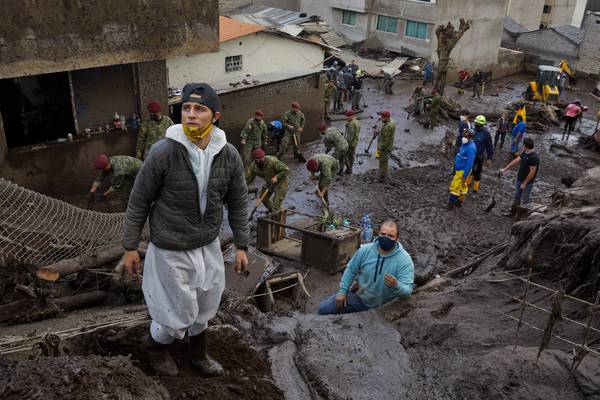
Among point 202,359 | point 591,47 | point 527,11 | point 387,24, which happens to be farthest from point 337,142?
point 527,11

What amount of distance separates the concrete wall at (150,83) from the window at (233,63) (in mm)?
6980

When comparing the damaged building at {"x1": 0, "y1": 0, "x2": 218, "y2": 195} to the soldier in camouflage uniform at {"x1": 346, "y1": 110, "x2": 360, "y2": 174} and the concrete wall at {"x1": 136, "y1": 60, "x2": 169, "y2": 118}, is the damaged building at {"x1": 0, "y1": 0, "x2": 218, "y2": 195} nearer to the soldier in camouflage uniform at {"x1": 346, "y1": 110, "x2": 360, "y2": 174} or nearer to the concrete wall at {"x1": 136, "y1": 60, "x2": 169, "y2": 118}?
the concrete wall at {"x1": 136, "y1": 60, "x2": 169, "y2": 118}

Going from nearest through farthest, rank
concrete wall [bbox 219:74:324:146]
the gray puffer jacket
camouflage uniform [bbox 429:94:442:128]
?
the gray puffer jacket < concrete wall [bbox 219:74:324:146] < camouflage uniform [bbox 429:94:442:128]

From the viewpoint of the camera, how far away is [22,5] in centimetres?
855

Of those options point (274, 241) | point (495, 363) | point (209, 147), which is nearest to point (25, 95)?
point (274, 241)

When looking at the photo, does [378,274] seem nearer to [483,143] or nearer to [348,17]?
[483,143]

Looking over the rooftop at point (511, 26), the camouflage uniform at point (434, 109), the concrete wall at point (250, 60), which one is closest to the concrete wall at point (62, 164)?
the concrete wall at point (250, 60)

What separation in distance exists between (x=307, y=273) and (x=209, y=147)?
5.70 meters

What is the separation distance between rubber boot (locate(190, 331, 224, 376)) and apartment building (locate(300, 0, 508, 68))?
89.6ft

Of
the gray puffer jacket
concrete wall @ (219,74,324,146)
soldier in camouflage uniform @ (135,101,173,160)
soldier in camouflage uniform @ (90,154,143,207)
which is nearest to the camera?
the gray puffer jacket

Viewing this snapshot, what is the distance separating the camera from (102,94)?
36.9ft

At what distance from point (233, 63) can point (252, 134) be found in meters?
6.42

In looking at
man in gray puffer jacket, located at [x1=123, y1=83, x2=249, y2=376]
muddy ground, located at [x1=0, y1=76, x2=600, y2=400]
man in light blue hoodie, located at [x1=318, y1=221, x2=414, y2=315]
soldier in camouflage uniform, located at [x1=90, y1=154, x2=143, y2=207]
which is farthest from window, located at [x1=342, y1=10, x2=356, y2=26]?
man in gray puffer jacket, located at [x1=123, y1=83, x2=249, y2=376]

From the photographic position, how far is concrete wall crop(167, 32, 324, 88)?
17.0 m
